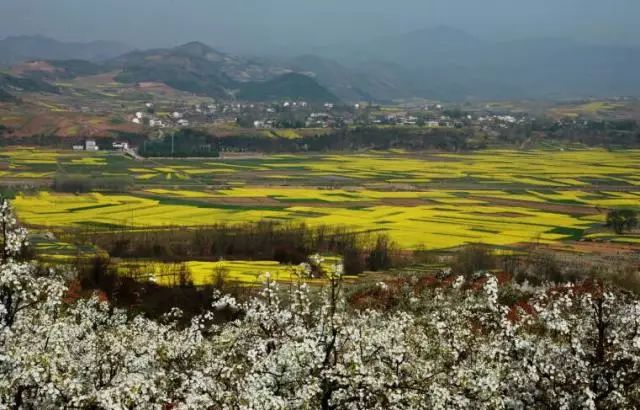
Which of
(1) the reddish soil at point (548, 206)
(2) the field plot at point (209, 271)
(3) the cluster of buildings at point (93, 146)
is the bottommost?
Answer: (2) the field plot at point (209, 271)

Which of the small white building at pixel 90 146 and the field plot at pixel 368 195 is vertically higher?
the small white building at pixel 90 146

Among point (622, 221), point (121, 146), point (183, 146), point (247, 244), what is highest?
point (183, 146)

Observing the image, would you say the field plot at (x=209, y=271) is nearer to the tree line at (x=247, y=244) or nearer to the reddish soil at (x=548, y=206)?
the tree line at (x=247, y=244)

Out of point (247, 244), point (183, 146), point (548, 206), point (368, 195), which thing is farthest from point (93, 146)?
point (247, 244)

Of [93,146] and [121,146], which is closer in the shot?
[93,146]

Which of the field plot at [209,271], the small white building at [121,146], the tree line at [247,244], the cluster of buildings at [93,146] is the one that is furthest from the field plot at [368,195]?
the field plot at [209,271]

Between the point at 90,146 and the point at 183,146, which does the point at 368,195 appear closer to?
the point at 183,146

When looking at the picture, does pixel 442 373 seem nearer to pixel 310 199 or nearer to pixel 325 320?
pixel 325 320

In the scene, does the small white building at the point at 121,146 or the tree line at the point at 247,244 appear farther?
the small white building at the point at 121,146

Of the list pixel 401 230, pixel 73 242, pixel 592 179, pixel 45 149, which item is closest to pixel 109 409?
pixel 73 242
